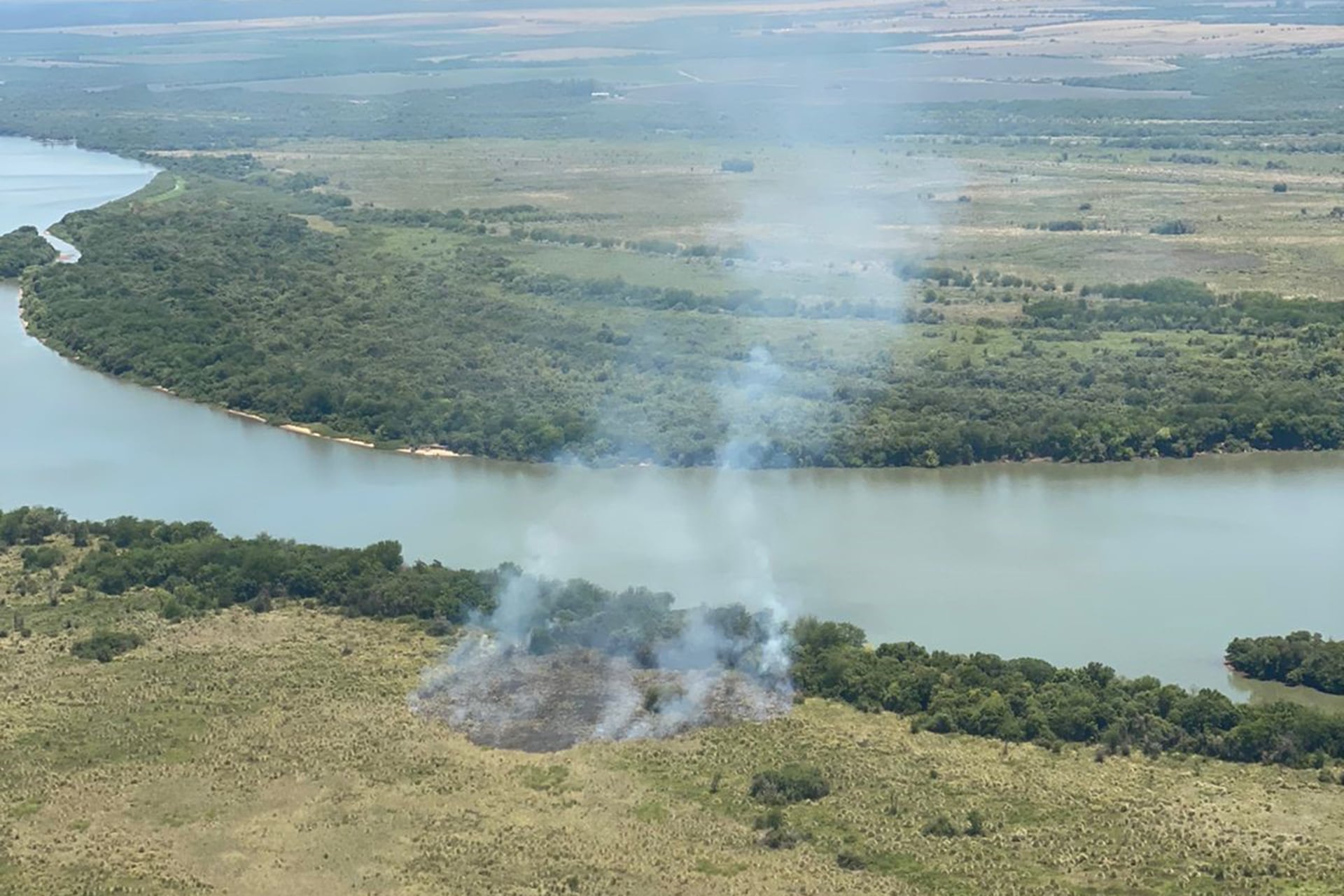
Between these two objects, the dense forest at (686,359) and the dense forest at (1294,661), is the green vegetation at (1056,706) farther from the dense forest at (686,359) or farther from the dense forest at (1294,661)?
the dense forest at (686,359)

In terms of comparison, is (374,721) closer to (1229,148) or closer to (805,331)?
(805,331)

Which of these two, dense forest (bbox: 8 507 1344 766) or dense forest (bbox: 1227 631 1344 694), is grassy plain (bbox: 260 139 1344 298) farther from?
dense forest (bbox: 1227 631 1344 694)

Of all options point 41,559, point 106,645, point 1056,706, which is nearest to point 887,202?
point 41,559

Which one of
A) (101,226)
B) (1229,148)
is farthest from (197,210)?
(1229,148)

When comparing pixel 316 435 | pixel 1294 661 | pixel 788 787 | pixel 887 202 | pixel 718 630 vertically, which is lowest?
pixel 1294 661

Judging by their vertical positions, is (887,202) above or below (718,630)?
above

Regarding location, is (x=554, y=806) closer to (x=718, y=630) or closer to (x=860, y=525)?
(x=718, y=630)
